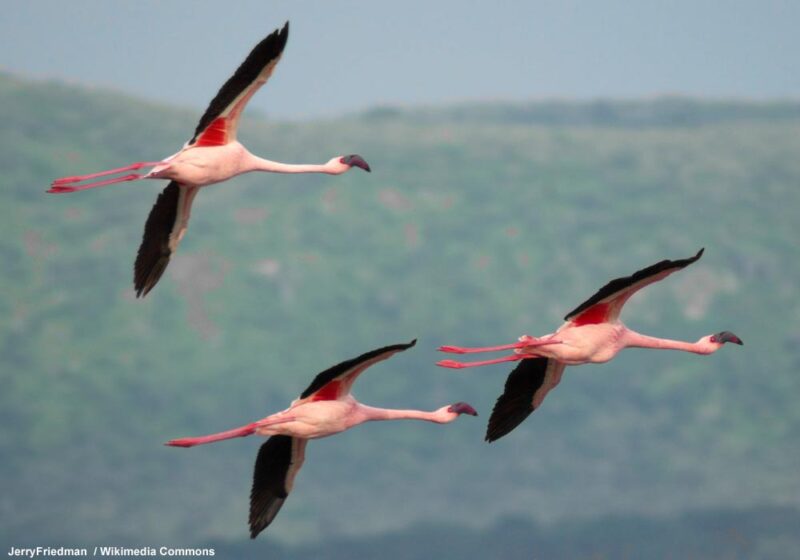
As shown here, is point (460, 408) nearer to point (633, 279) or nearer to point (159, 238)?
point (633, 279)

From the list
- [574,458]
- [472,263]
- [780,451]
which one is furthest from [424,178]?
[780,451]

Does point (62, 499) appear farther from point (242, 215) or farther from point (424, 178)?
point (424, 178)

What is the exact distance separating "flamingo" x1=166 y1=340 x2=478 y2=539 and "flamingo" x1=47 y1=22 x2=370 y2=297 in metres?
2.38

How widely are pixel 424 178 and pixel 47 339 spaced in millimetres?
24212

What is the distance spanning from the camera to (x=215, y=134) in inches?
751

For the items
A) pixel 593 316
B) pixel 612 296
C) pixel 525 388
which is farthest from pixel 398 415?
pixel 612 296

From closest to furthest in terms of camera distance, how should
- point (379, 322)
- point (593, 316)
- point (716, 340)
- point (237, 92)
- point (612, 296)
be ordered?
point (237, 92) → point (612, 296) → point (593, 316) → point (716, 340) → point (379, 322)

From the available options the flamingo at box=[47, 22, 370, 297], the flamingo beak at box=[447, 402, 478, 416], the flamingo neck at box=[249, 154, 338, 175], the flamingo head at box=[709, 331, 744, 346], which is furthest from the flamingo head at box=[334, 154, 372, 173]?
the flamingo head at box=[709, 331, 744, 346]

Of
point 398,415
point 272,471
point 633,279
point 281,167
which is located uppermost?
point 281,167

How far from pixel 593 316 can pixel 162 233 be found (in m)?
5.33

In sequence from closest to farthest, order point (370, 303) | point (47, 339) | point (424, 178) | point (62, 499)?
point (62, 499), point (47, 339), point (370, 303), point (424, 178)

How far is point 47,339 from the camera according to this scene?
261 feet

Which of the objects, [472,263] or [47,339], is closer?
[47,339]

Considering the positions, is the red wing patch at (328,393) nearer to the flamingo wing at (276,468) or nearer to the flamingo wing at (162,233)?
the flamingo wing at (276,468)
